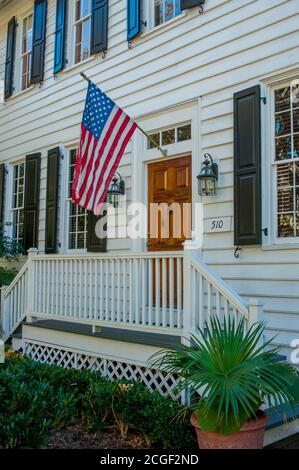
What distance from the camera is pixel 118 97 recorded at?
7.70 m

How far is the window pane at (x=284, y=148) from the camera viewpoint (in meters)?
5.41

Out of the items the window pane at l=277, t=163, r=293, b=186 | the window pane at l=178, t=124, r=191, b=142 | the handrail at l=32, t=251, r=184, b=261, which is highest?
the window pane at l=178, t=124, r=191, b=142

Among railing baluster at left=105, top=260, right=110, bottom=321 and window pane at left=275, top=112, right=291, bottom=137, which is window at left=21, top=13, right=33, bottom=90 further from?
window pane at left=275, top=112, right=291, bottom=137

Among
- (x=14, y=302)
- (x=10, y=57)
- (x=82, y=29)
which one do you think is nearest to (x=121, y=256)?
(x=14, y=302)

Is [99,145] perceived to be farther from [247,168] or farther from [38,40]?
[38,40]

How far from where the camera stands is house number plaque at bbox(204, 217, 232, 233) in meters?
5.88

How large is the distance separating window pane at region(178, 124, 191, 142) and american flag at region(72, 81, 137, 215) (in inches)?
34.3

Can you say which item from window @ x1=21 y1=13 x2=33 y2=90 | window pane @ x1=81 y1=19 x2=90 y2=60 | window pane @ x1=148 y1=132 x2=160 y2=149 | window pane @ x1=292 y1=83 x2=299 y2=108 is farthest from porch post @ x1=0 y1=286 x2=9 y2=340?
window pane @ x1=292 y1=83 x2=299 y2=108

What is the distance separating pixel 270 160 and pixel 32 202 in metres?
5.23

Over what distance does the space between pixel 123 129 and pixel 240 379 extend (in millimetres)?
3606

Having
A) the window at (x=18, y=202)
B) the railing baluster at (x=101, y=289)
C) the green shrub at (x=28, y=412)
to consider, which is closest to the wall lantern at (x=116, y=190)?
the railing baluster at (x=101, y=289)

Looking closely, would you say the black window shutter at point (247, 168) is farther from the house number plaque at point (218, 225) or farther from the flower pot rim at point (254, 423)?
the flower pot rim at point (254, 423)

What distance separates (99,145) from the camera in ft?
20.2
